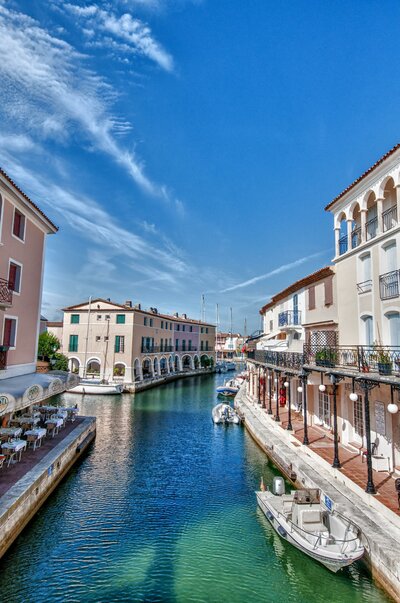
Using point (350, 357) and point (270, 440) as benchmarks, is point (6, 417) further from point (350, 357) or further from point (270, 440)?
point (350, 357)

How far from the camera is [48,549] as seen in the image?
10648 mm

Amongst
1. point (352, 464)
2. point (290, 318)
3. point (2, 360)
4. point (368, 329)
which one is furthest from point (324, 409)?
point (2, 360)

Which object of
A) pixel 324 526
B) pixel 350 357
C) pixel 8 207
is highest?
pixel 8 207

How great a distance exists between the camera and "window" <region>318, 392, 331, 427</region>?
2100 cm

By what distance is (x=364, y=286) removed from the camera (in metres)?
16.8

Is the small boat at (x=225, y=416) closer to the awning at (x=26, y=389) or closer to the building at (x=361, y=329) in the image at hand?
the building at (x=361, y=329)

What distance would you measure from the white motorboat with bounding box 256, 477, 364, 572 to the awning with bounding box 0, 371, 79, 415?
33.4 ft

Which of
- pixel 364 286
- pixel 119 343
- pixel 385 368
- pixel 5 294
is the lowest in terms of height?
pixel 385 368

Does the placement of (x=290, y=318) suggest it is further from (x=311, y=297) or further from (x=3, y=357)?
(x=3, y=357)

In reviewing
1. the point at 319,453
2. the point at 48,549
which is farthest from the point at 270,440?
the point at 48,549

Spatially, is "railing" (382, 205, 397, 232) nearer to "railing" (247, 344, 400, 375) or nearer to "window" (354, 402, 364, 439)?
"railing" (247, 344, 400, 375)

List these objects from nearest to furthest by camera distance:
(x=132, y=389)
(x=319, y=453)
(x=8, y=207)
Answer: (x=319, y=453) → (x=8, y=207) → (x=132, y=389)

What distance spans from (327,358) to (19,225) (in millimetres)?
18000

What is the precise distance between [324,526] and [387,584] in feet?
6.99
